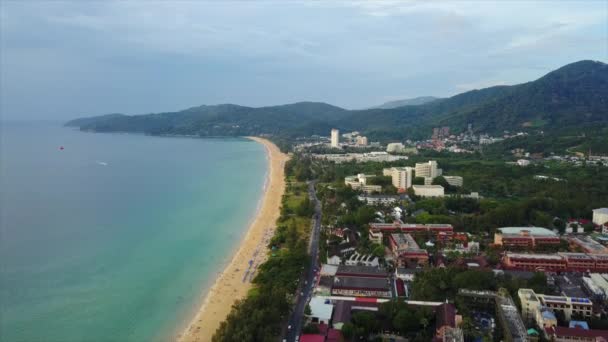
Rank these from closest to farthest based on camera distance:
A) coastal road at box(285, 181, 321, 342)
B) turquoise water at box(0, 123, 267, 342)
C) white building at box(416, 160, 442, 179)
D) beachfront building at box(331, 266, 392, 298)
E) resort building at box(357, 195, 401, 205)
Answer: coastal road at box(285, 181, 321, 342), beachfront building at box(331, 266, 392, 298), turquoise water at box(0, 123, 267, 342), resort building at box(357, 195, 401, 205), white building at box(416, 160, 442, 179)

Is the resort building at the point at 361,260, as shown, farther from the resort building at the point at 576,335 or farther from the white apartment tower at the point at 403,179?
the white apartment tower at the point at 403,179

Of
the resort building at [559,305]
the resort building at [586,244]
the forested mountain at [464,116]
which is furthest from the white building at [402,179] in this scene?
the forested mountain at [464,116]

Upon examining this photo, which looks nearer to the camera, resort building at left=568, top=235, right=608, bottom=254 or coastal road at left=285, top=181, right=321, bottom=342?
coastal road at left=285, top=181, right=321, bottom=342

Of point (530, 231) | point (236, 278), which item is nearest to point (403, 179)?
point (530, 231)

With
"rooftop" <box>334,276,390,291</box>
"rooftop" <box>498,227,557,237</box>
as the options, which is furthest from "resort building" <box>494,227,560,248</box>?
"rooftop" <box>334,276,390,291</box>

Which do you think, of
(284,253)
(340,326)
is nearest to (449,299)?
(340,326)

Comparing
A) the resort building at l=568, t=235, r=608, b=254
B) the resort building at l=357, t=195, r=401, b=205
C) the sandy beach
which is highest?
the resort building at l=357, t=195, r=401, b=205

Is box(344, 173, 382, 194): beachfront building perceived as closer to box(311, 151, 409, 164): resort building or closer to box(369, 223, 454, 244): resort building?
box(369, 223, 454, 244): resort building
